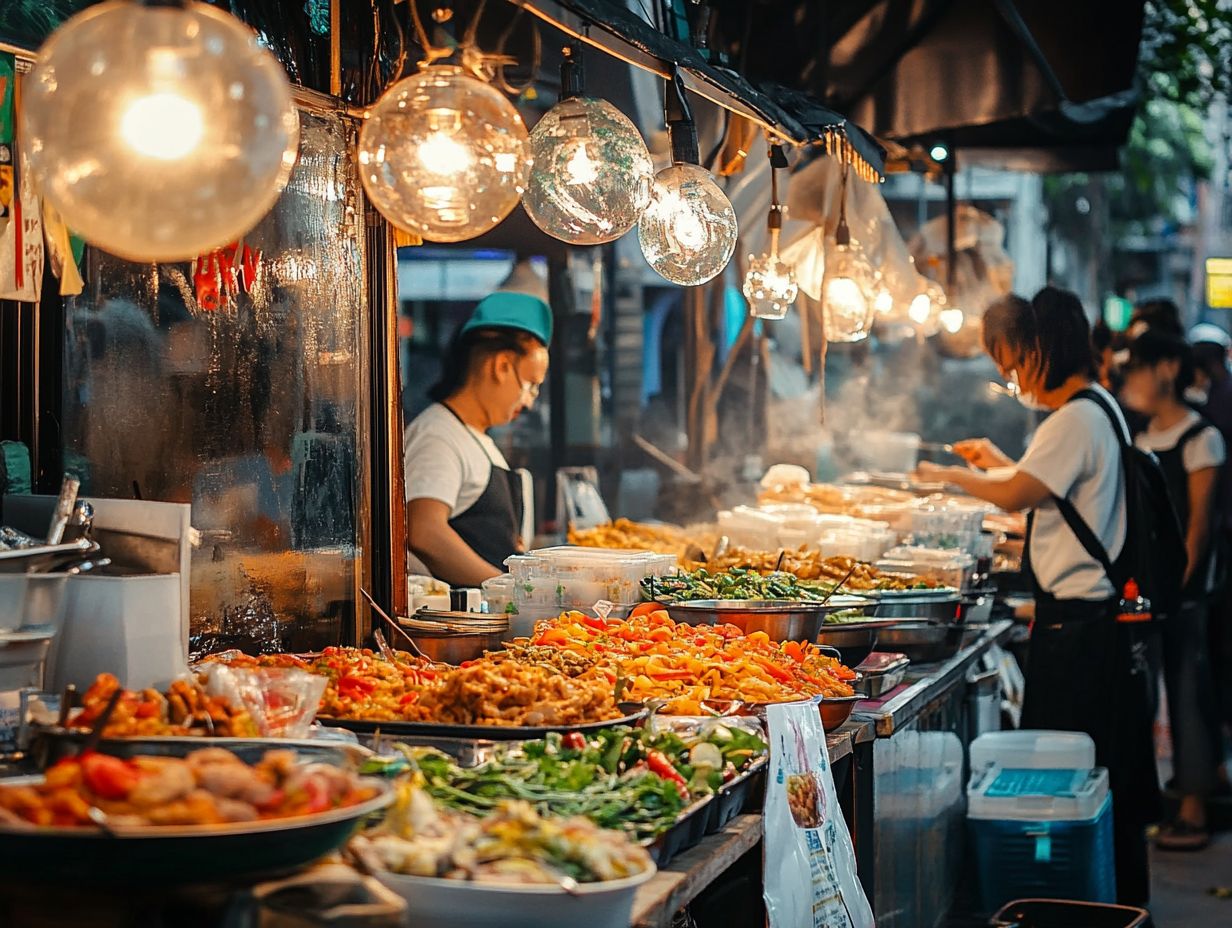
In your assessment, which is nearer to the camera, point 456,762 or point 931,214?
point 456,762

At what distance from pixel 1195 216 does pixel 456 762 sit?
107 feet

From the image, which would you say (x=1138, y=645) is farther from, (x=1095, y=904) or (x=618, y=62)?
(x=618, y=62)

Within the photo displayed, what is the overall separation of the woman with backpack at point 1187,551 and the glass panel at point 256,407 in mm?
5925

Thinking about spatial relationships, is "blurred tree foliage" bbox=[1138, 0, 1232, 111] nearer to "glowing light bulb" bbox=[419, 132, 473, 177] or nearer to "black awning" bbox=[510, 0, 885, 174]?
"black awning" bbox=[510, 0, 885, 174]

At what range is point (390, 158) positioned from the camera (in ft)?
10.0

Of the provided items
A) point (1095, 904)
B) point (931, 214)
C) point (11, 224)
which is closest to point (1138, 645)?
point (1095, 904)

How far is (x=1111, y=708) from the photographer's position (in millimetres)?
6844

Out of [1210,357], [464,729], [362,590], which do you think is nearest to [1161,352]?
[1210,357]

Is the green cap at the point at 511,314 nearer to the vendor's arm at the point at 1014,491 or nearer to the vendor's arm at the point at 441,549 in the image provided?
the vendor's arm at the point at 441,549

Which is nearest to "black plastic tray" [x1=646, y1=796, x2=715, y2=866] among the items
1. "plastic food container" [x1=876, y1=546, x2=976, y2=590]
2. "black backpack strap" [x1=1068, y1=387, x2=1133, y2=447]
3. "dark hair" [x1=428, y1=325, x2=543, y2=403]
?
"plastic food container" [x1=876, y1=546, x2=976, y2=590]

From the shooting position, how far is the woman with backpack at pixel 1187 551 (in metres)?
8.98

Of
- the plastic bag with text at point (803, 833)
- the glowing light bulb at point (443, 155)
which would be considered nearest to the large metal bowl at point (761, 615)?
the plastic bag with text at point (803, 833)

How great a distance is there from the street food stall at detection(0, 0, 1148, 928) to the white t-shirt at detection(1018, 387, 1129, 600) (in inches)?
18.4

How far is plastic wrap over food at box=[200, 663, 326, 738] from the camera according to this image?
312 cm
